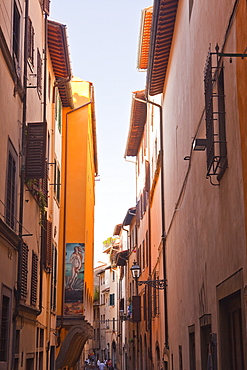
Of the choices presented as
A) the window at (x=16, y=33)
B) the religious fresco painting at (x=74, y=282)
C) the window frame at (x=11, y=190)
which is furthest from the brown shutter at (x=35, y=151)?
the religious fresco painting at (x=74, y=282)

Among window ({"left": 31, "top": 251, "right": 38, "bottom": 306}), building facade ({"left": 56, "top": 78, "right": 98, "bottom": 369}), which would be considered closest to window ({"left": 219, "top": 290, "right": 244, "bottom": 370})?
window ({"left": 31, "top": 251, "right": 38, "bottom": 306})

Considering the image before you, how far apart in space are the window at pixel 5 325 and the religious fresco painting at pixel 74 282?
13400mm

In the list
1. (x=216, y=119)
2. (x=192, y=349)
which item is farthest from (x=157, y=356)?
(x=216, y=119)

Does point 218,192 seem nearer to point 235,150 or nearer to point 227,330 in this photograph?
point 235,150

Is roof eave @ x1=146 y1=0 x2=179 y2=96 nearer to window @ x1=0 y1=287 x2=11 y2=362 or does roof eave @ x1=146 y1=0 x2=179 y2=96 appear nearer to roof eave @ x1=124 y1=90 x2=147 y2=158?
roof eave @ x1=124 y1=90 x2=147 y2=158

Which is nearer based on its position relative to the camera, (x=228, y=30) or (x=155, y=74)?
(x=228, y=30)

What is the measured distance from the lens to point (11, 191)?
1237cm

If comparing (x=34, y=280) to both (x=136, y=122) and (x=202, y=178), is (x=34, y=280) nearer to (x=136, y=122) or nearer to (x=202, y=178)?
(x=202, y=178)

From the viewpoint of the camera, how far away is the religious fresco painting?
25281mm

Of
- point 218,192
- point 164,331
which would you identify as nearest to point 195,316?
point 218,192

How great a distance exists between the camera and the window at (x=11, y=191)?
39.1 feet

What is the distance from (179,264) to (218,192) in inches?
260

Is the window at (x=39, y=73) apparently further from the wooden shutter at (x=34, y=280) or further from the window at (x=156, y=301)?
the window at (x=156, y=301)

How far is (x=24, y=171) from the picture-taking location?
13.8 m
